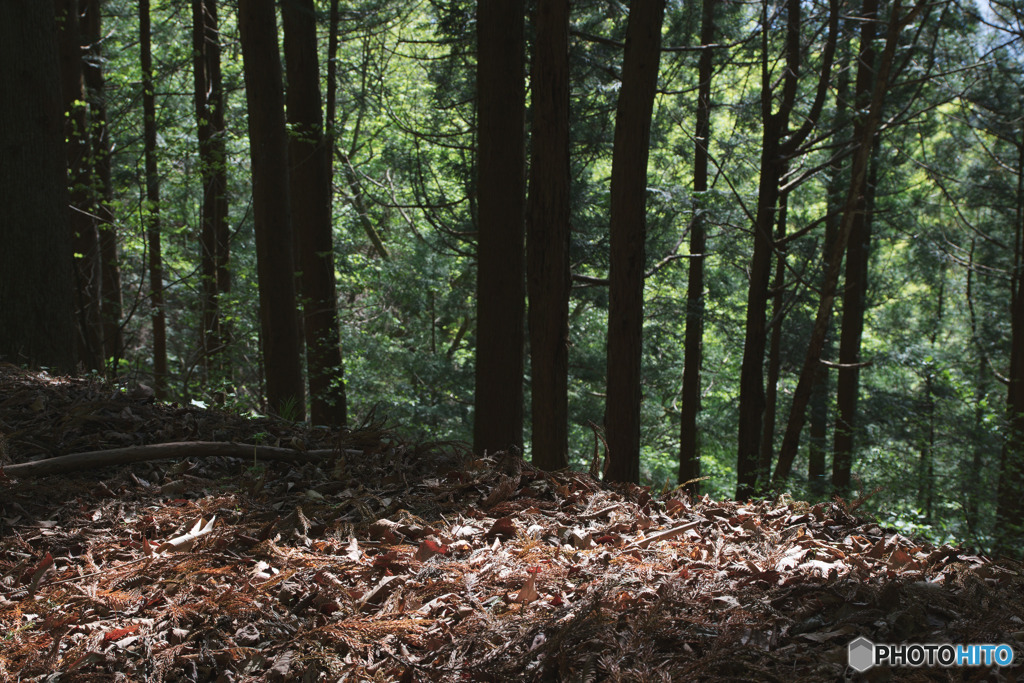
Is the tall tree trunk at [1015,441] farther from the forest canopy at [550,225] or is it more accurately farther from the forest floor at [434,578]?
the forest floor at [434,578]

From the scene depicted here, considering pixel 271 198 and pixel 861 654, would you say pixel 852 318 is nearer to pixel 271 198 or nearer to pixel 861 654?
pixel 271 198

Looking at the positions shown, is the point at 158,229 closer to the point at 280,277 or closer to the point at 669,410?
the point at 280,277

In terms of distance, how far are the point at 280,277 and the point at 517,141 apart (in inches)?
142

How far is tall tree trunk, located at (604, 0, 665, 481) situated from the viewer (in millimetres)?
6828

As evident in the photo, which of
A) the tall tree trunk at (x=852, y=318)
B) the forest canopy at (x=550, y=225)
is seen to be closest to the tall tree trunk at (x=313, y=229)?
the forest canopy at (x=550, y=225)

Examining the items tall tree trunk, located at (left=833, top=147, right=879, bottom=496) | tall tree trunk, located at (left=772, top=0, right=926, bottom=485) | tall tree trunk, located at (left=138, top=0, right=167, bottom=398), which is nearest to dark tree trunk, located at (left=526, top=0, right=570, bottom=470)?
tall tree trunk, located at (left=772, top=0, right=926, bottom=485)

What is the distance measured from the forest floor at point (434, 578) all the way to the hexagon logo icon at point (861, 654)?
0.03 m

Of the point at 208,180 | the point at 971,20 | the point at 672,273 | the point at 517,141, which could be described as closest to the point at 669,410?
the point at 672,273

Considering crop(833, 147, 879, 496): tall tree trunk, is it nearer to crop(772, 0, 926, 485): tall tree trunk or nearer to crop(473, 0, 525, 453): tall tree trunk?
crop(772, 0, 926, 485): tall tree trunk

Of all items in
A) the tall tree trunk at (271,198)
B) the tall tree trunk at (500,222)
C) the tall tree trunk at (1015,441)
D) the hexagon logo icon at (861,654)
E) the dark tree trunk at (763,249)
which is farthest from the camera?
the dark tree trunk at (763,249)

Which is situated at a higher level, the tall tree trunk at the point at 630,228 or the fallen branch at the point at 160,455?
the tall tree trunk at the point at 630,228

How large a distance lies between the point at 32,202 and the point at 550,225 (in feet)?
14.5

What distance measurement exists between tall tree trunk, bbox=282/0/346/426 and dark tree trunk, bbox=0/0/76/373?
4036 millimetres

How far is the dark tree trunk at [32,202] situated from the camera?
220 inches
